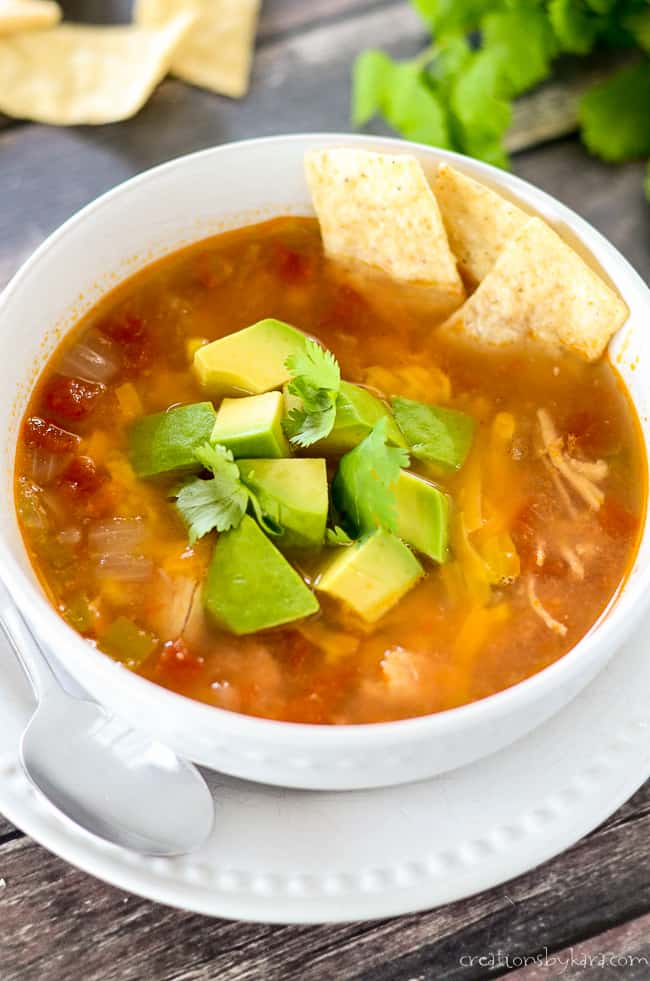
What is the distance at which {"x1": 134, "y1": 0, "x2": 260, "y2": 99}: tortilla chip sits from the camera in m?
3.29

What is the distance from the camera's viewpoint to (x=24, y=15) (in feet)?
10.4

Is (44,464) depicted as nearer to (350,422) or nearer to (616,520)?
(350,422)

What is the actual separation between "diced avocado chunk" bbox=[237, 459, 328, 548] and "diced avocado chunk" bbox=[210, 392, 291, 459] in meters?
0.03

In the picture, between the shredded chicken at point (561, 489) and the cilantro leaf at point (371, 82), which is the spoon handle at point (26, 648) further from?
the cilantro leaf at point (371, 82)

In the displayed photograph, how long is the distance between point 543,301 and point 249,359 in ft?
2.06

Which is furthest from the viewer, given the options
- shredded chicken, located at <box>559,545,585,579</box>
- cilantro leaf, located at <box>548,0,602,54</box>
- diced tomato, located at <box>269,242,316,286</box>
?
cilantro leaf, located at <box>548,0,602,54</box>

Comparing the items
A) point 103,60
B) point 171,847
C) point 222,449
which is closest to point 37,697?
point 171,847

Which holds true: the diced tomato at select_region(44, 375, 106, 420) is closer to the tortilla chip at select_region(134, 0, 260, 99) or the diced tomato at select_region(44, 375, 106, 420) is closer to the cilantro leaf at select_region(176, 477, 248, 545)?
the cilantro leaf at select_region(176, 477, 248, 545)

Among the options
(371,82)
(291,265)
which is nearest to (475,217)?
(291,265)

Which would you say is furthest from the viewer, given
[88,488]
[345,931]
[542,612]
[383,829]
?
[88,488]

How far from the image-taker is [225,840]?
1.79 metres

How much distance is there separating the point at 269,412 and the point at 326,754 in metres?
0.72

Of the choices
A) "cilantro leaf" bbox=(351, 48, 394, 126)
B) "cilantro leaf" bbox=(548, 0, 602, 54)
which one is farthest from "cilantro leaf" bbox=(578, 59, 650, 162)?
"cilantro leaf" bbox=(351, 48, 394, 126)

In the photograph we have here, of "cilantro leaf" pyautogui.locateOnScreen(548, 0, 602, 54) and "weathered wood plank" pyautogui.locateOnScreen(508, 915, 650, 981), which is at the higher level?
"cilantro leaf" pyautogui.locateOnScreen(548, 0, 602, 54)
